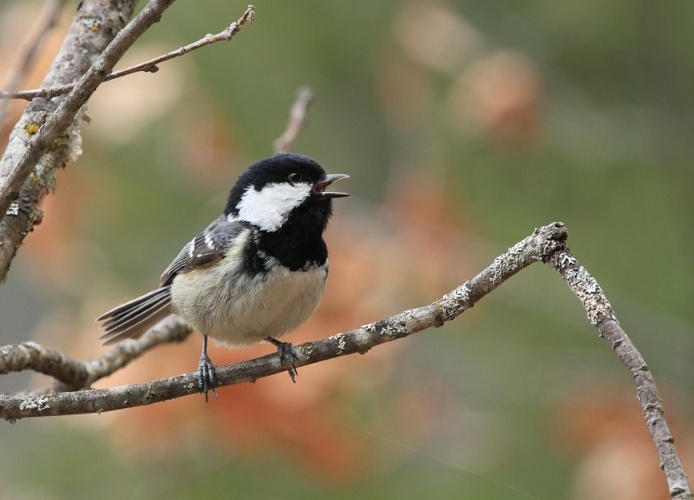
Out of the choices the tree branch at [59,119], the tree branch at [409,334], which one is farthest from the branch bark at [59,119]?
the tree branch at [409,334]

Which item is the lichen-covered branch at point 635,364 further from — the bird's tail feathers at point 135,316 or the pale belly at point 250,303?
the bird's tail feathers at point 135,316

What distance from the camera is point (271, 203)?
9.85 feet

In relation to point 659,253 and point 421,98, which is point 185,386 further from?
point 659,253

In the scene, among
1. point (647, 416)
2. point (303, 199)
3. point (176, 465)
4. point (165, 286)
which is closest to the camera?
point (647, 416)

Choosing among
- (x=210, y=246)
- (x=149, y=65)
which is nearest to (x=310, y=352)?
(x=149, y=65)

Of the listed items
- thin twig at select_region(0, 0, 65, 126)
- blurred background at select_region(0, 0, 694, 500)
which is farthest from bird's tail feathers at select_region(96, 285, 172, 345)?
thin twig at select_region(0, 0, 65, 126)

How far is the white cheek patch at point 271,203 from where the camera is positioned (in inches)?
116

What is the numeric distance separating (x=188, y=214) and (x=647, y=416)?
398 centimetres

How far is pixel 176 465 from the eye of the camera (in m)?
3.65

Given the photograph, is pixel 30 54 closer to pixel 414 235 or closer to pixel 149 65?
pixel 149 65

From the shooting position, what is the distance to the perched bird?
110 inches

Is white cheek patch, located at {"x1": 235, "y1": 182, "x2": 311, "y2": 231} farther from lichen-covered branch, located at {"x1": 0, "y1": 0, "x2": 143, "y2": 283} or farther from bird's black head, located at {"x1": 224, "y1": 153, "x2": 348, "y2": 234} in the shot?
lichen-covered branch, located at {"x1": 0, "y1": 0, "x2": 143, "y2": 283}

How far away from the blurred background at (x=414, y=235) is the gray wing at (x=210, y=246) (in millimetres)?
437

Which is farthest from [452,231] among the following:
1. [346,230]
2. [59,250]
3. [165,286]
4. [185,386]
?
[185,386]
